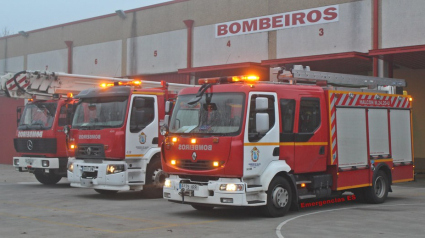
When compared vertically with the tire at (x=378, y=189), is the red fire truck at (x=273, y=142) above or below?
above

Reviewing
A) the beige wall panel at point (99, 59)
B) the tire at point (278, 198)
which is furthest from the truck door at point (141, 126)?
the beige wall panel at point (99, 59)

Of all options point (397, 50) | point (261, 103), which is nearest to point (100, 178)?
point (261, 103)

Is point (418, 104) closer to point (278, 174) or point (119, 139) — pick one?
A: point (119, 139)

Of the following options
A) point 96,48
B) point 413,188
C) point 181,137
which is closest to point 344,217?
point 181,137

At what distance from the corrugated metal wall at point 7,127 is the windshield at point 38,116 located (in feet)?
41.8

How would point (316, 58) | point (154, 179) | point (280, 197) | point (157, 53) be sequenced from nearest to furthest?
point (280, 197) → point (154, 179) → point (316, 58) → point (157, 53)

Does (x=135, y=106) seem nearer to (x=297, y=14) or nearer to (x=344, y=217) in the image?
(x=344, y=217)

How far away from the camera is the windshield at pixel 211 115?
11.0m

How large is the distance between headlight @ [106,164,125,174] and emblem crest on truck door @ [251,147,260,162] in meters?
4.34

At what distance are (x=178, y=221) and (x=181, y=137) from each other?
1.67m

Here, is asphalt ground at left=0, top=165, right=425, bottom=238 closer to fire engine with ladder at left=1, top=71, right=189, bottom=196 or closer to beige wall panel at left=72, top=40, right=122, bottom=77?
fire engine with ladder at left=1, top=71, right=189, bottom=196

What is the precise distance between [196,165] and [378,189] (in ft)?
16.6

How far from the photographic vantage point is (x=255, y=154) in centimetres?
1102

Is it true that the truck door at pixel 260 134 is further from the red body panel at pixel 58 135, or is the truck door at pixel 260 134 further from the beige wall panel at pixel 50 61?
the beige wall panel at pixel 50 61
